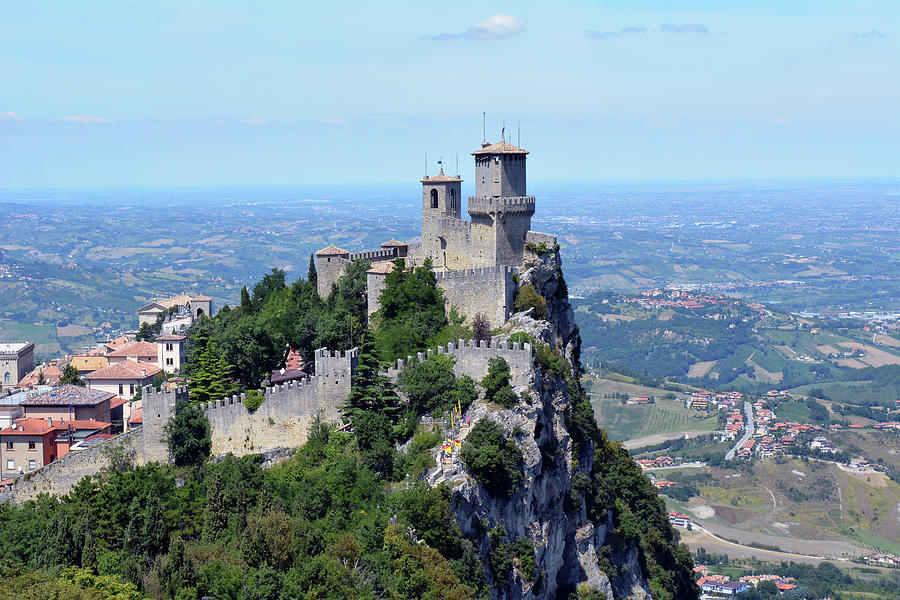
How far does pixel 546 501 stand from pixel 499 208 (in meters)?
17.1

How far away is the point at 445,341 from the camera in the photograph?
51.3 meters

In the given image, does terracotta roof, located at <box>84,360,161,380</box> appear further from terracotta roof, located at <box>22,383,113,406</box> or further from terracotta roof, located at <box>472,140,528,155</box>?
terracotta roof, located at <box>472,140,528,155</box>

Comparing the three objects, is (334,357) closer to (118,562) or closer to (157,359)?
(118,562)

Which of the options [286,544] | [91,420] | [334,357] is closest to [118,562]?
[286,544]

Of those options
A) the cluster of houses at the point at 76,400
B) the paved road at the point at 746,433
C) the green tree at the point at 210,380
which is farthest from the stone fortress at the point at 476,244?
the paved road at the point at 746,433

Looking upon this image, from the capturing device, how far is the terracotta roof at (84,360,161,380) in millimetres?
64750

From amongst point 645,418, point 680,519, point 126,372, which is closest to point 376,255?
point 126,372

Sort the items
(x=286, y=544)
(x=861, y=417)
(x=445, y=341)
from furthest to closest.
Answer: (x=861, y=417), (x=445, y=341), (x=286, y=544)

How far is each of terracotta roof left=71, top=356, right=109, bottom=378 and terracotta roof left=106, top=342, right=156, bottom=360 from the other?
100 centimetres

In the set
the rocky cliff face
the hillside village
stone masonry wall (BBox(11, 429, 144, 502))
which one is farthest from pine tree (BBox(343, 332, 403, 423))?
stone masonry wall (BBox(11, 429, 144, 502))

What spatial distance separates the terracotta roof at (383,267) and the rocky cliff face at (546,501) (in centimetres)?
720

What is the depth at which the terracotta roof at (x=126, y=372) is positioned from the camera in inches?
2549

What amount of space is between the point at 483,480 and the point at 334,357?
8591 mm

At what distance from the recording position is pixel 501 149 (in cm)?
5834
